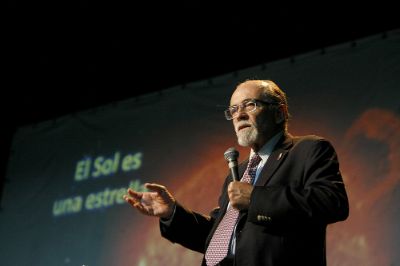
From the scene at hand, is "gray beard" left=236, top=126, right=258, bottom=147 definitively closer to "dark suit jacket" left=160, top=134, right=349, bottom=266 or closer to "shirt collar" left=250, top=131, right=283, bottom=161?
"shirt collar" left=250, top=131, right=283, bottom=161

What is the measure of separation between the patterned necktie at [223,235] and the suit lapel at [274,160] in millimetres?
87

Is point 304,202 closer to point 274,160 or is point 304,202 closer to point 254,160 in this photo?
point 274,160

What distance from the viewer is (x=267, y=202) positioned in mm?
1612

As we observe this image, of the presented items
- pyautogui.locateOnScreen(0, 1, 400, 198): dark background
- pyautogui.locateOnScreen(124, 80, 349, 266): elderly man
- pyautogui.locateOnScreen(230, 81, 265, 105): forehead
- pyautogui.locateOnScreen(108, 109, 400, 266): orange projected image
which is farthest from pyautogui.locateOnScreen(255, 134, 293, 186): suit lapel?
pyautogui.locateOnScreen(0, 1, 400, 198): dark background

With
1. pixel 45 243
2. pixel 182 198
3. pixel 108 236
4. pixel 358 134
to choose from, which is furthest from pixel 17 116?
pixel 358 134

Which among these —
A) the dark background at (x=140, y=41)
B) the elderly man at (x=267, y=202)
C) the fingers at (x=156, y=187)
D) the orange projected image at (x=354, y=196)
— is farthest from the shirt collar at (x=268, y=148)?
the dark background at (x=140, y=41)

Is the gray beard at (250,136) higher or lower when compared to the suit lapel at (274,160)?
higher

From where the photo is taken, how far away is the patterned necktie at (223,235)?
1786mm

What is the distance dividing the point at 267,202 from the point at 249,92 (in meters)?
0.58

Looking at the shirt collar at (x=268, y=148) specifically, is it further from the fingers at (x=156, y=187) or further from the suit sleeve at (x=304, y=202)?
the fingers at (x=156, y=187)

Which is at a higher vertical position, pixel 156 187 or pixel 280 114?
pixel 280 114

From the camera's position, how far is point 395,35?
3170mm

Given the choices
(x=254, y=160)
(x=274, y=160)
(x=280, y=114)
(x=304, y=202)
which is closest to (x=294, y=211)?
(x=304, y=202)

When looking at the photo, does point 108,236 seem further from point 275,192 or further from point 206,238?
point 275,192
